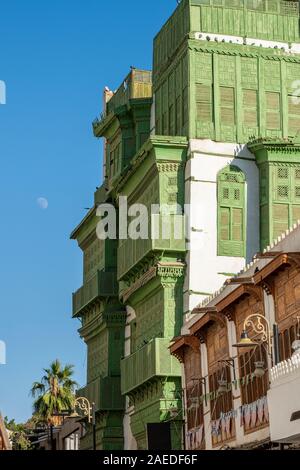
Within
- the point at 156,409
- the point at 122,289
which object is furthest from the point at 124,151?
the point at 156,409

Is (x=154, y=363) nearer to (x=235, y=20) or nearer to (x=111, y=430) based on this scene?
(x=111, y=430)

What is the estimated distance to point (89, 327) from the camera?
57.4 m

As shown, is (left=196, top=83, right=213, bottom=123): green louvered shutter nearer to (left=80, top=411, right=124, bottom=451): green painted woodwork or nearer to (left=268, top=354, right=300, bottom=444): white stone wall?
(left=80, top=411, right=124, bottom=451): green painted woodwork

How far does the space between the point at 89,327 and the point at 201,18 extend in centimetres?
1601

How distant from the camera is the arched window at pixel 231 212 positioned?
4772 cm

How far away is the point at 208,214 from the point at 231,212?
103 centimetres

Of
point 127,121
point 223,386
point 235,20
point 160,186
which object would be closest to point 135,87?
point 127,121

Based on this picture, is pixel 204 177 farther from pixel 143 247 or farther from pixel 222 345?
pixel 222 345

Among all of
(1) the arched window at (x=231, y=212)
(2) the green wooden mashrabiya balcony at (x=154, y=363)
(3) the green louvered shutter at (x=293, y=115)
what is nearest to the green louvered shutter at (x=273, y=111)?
(3) the green louvered shutter at (x=293, y=115)

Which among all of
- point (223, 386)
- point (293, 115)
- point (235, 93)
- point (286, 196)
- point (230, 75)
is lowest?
point (223, 386)

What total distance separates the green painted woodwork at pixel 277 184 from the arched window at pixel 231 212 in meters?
0.86

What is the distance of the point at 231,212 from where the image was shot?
4797cm
